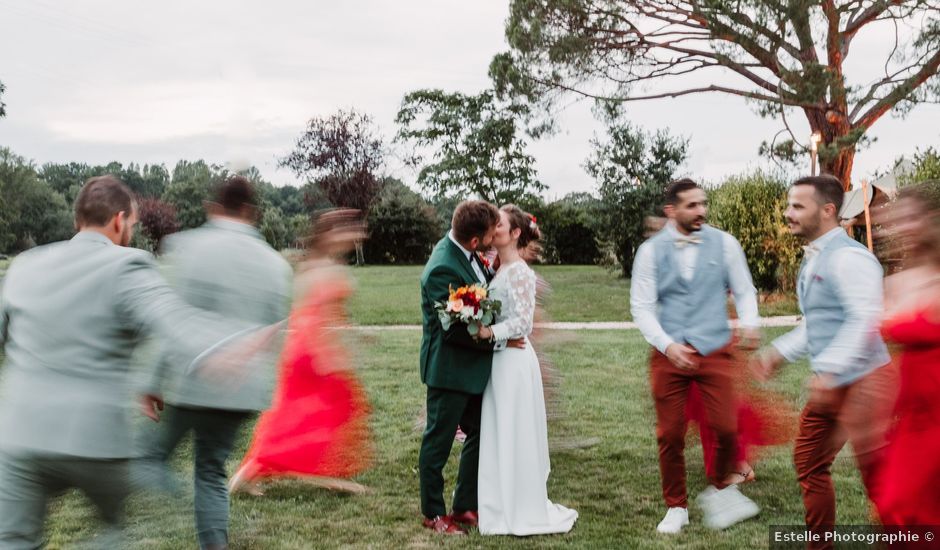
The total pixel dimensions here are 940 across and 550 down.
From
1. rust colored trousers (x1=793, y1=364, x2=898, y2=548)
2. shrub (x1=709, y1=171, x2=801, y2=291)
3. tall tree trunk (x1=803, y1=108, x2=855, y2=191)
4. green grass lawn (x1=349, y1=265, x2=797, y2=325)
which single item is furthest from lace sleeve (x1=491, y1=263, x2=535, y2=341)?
shrub (x1=709, y1=171, x2=801, y2=291)

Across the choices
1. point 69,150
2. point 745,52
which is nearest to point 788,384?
point 745,52

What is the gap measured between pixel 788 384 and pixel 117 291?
900 centimetres

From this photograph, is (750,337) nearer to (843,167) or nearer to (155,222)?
(843,167)

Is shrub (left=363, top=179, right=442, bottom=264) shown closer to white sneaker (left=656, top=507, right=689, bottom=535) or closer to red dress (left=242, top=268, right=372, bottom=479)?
red dress (left=242, top=268, right=372, bottom=479)

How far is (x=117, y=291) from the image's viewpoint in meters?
2.66

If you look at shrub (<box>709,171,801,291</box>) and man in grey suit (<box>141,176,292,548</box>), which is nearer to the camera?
man in grey suit (<box>141,176,292,548</box>)

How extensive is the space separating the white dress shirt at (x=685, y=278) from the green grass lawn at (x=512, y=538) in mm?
1225

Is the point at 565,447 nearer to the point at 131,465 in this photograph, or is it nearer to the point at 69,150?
the point at 131,465

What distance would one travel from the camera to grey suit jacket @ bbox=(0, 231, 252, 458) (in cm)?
262

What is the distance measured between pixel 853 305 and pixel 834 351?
24 centimetres

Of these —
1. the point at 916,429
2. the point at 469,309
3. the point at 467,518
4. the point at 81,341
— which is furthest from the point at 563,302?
the point at 81,341

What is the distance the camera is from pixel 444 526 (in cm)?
493

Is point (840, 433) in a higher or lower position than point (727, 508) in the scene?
higher

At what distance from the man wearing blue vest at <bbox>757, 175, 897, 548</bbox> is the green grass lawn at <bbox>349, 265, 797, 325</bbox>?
406 inches
